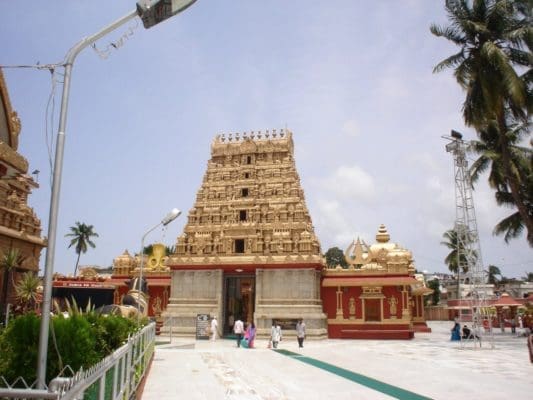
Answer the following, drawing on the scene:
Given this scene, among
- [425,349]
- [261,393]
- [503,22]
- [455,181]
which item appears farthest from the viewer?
[455,181]

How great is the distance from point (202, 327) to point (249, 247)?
20.1ft

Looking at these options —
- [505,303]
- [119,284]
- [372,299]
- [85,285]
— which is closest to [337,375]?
[372,299]

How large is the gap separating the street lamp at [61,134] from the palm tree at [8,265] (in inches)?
395

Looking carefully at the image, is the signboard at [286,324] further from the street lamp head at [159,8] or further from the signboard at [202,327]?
the street lamp head at [159,8]

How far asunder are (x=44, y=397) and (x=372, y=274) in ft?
97.4

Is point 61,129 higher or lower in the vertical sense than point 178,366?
higher

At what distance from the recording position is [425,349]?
22.4 m

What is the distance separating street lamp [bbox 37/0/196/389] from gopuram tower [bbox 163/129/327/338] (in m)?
24.3

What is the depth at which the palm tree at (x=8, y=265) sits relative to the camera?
1439 cm

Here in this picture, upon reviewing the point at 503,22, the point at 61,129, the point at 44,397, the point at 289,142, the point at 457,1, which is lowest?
the point at 44,397

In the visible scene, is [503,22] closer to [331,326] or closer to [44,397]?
[331,326]

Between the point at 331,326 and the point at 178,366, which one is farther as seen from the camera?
the point at 331,326

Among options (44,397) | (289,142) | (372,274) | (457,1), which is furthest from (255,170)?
(44,397)

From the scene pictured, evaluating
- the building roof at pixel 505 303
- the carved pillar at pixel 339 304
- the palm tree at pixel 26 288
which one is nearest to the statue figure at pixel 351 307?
the carved pillar at pixel 339 304
